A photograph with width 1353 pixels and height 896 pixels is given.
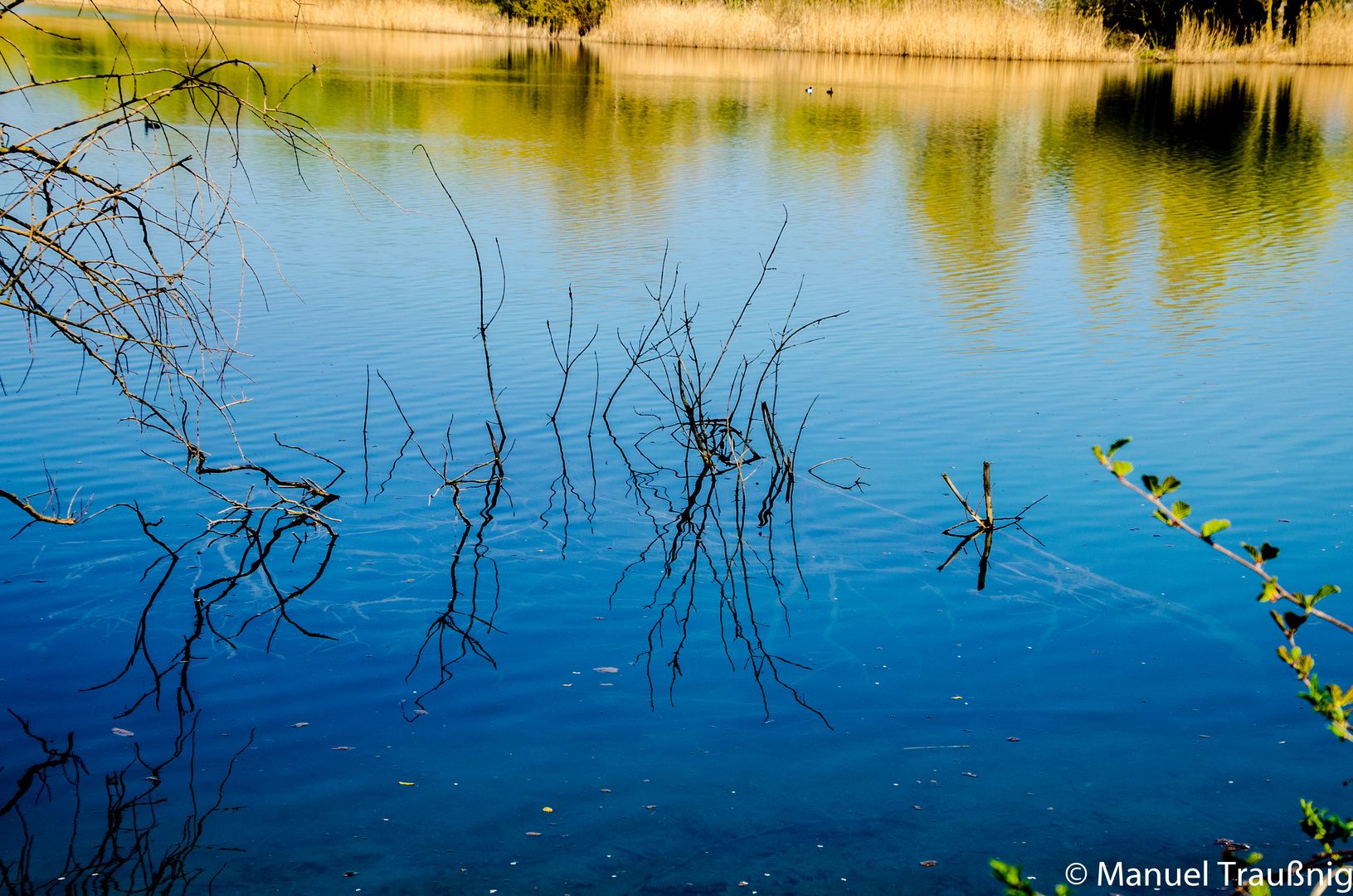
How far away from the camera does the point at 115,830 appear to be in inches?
122

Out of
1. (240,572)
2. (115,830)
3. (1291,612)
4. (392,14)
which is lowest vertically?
(115,830)

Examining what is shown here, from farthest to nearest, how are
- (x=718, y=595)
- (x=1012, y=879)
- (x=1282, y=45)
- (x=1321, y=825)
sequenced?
(x=1282, y=45), (x=718, y=595), (x=1321, y=825), (x=1012, y=879)

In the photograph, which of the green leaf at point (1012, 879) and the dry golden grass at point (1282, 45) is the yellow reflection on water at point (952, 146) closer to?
the dry golden grass at point (1282, 45)

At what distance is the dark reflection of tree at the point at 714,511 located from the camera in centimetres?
427

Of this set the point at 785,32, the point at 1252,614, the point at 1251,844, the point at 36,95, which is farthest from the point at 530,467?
the point at 785,32

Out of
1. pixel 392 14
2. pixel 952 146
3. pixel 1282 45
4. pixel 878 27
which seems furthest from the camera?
pixel 392 14

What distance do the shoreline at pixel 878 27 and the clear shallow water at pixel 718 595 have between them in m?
20.1

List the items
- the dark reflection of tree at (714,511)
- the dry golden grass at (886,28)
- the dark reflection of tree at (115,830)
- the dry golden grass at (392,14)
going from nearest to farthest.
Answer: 1. the dark reflection of tree at (115,830)
2. the dark reflection of tree at (714,511)
3. the dry golden grass at (886,28)
4. the dry golden grass at (392,14)

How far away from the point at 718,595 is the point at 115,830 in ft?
7.47

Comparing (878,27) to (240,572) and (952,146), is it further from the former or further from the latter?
(240,572)

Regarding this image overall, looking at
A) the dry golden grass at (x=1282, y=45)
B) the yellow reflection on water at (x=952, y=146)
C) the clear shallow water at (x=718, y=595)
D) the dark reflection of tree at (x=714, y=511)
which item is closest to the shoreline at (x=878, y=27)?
the dry golden grass at (x=1282, y=45)

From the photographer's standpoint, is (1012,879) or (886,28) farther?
(886,28)

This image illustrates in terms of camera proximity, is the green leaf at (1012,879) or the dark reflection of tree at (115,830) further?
the dark reflection of tree at (115,830)

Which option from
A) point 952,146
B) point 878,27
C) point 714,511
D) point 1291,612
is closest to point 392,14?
point 878,27
